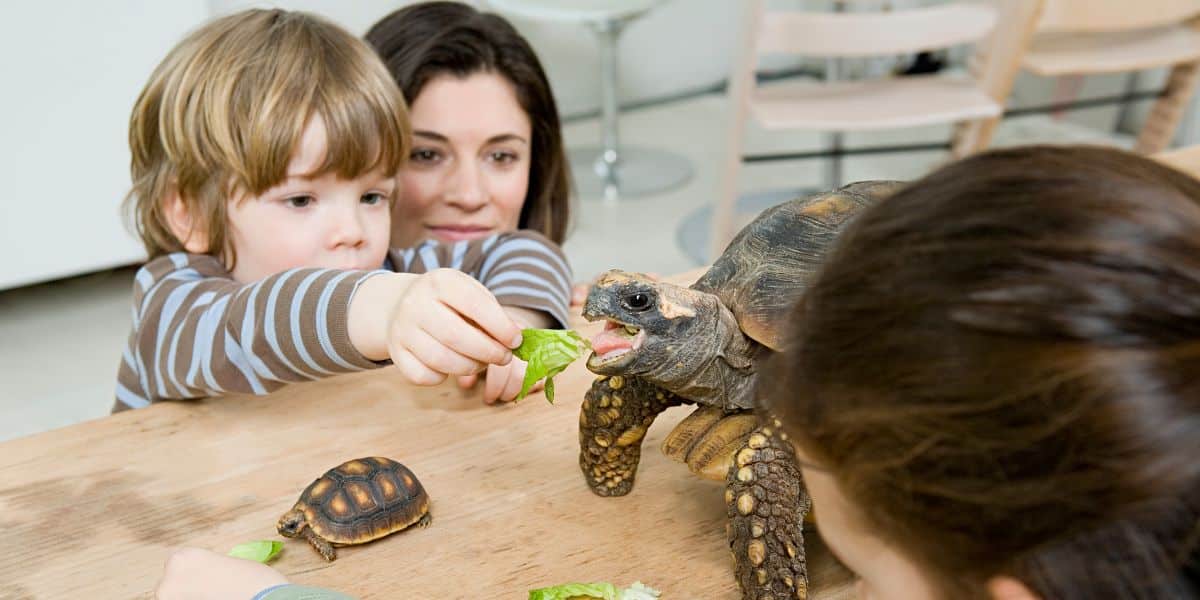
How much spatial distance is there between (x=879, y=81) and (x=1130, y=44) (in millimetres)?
772

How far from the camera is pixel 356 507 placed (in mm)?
852

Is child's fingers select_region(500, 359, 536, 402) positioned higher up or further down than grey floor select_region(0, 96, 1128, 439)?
higher up

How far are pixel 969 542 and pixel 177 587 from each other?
0.57 m

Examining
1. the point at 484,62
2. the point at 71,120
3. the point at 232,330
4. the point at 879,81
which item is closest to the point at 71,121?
the point at 71,120

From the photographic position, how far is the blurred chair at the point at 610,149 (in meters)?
3.36

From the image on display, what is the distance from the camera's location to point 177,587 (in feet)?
2.58

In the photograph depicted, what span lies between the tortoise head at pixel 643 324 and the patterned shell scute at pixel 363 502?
0.22 metres

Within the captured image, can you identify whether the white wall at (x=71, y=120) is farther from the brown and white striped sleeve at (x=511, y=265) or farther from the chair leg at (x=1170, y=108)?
the chair leg at (x=1170, y=108)

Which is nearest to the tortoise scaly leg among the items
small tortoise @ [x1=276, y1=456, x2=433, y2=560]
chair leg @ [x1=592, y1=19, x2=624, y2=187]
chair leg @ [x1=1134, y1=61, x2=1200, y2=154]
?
small tortoise @ [x1=276, y1=456, x2=433, y2=560]

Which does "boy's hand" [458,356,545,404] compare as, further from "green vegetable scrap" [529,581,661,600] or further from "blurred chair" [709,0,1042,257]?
"blurred chair" [709,0,1042,257]

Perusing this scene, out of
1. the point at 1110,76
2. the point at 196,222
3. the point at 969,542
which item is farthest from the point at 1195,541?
the point at 1110,76

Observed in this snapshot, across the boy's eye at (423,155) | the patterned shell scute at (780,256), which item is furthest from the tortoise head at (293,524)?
the boy's eye at (423,155)

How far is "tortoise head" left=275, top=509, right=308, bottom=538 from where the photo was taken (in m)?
0.88

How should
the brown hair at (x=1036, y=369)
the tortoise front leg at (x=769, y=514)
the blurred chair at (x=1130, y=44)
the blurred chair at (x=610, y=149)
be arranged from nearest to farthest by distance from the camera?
the brown hair at (x=1036, y=369) < the tortoise front leg at (x=769, y=514) < the blurred chair at (x=1130, y=44) < the blurred chair at (x=610, y=149)
